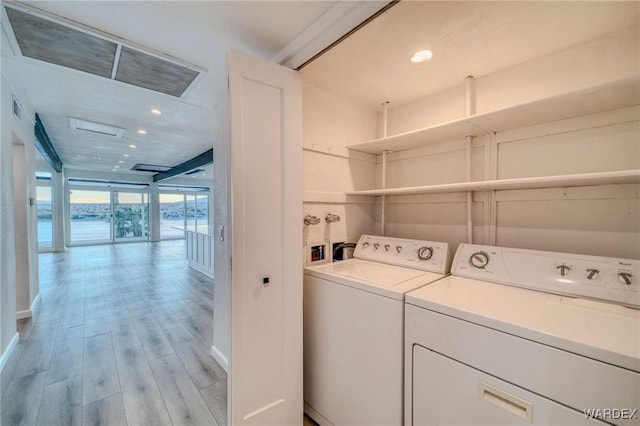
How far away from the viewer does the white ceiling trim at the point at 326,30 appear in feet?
3.64

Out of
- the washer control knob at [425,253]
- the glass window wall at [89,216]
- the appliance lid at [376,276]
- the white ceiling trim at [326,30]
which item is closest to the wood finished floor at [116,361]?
the appliance lid at [376,276]

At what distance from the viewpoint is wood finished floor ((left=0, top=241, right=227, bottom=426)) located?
1.69 meters

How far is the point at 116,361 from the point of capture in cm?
223

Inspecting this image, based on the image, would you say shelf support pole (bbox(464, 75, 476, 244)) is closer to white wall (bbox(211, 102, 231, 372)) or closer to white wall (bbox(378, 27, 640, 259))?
white wall (bbox(378, 27, 640, 259))

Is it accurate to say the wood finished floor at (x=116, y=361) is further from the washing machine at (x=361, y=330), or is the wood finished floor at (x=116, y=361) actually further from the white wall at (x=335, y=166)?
the white wall at (x=335, y=166)

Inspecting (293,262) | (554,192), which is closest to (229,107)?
(293,262)

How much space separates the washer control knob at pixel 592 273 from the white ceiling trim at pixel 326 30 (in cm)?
149

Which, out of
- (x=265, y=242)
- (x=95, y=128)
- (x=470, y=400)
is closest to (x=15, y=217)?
(x=95, y=128)

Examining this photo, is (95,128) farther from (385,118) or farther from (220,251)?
(385,118)

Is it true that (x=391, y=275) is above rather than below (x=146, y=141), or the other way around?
below

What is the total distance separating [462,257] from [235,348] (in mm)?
1423

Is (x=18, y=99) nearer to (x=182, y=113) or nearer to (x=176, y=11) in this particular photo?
(x=182, y=113)

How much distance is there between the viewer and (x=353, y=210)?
2.22 m

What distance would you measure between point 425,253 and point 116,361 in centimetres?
269
